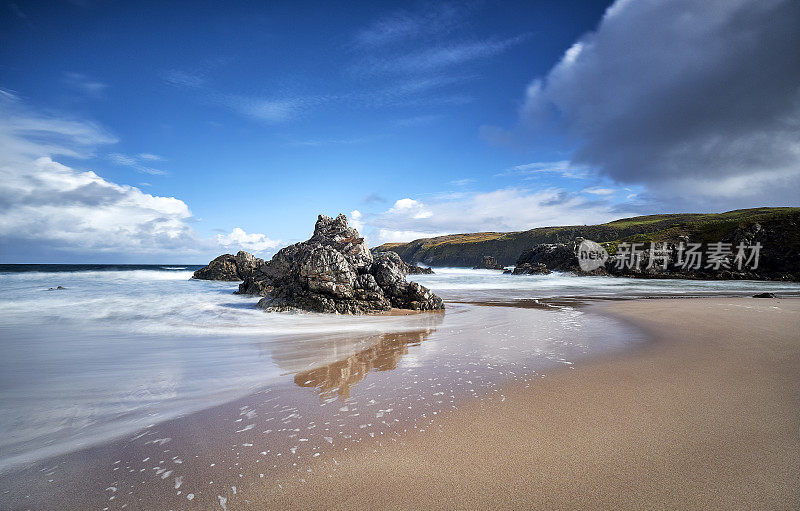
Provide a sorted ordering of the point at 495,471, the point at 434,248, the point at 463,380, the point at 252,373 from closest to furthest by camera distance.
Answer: the point at 495,471 < the point at 463,380 < the point at 252,373 < the point at 434,248

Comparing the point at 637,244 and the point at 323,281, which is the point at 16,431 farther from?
the point at 637,244

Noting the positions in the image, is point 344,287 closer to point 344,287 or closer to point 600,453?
point 344,287

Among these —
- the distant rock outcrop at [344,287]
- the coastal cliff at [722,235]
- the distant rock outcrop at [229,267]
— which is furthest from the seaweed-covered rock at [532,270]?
the distant rock outcrop at [344,287]

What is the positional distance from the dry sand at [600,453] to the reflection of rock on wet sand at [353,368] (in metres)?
1.64

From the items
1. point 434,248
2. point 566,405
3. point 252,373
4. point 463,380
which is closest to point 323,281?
point 252,373

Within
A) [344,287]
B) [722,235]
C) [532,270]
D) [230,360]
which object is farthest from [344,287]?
[722,235]

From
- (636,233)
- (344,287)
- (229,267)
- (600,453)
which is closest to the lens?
(600,453)

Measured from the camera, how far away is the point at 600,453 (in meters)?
2.62

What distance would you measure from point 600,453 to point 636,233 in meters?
85.1

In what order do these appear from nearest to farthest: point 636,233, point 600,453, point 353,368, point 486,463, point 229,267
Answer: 1. point 486,463
2. point 600,453
3. point 353,368
4. point 229,267
5. point 636,233

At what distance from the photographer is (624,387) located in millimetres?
4090

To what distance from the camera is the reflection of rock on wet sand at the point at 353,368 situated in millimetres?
4320

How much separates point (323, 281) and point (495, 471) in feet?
31.4

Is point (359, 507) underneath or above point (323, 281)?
underneath
